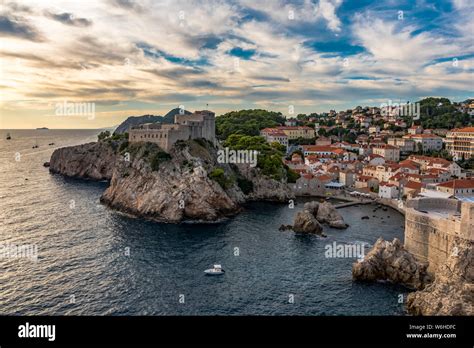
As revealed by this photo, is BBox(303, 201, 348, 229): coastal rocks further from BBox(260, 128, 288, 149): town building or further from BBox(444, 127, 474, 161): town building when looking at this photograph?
BBox(260, 128, 288, 149): town building

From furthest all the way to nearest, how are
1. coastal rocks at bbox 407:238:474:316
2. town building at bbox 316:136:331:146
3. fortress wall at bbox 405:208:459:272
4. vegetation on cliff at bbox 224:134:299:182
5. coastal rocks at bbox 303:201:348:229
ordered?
town building at bbox 316:136:331:146 → vegetation on cliff at bbox 224:134:299:182 → coastal rocks at bbox 303:201:348:229 → fortress wall at bbox 405:208:459:272 → coastal rocks at bbox 407:238:474:316

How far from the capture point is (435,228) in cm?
2722

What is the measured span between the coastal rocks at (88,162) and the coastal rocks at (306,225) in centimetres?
4512

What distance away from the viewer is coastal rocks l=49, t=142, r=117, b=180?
74.9 m

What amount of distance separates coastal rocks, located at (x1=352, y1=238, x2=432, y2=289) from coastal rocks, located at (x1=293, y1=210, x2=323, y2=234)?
11187 mm

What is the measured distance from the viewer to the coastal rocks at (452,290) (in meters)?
20.0

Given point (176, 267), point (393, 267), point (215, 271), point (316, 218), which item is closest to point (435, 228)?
point (393, 267)

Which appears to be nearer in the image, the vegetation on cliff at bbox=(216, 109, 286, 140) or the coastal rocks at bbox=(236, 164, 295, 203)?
the coastal rocks at bbox=(236, 164, 295, 203)

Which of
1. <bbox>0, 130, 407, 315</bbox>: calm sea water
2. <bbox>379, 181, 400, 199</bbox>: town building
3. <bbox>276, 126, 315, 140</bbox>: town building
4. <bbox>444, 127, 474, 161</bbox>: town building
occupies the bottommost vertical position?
<bbox>0, 130, 407, 315</bbox>: calm sea water

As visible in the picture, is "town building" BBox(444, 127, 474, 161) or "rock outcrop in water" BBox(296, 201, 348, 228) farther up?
"town building" BBox(444, 127, 474, 161)

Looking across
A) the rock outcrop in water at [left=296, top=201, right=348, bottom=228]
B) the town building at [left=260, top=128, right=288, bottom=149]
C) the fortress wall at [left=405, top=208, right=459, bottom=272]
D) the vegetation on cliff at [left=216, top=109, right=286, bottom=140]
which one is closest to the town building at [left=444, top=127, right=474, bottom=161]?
the town building at [left=260, top=128, right=288, bottom=149]

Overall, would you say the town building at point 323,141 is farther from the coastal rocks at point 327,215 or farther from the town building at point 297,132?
the coastal rocks at point 327,215
